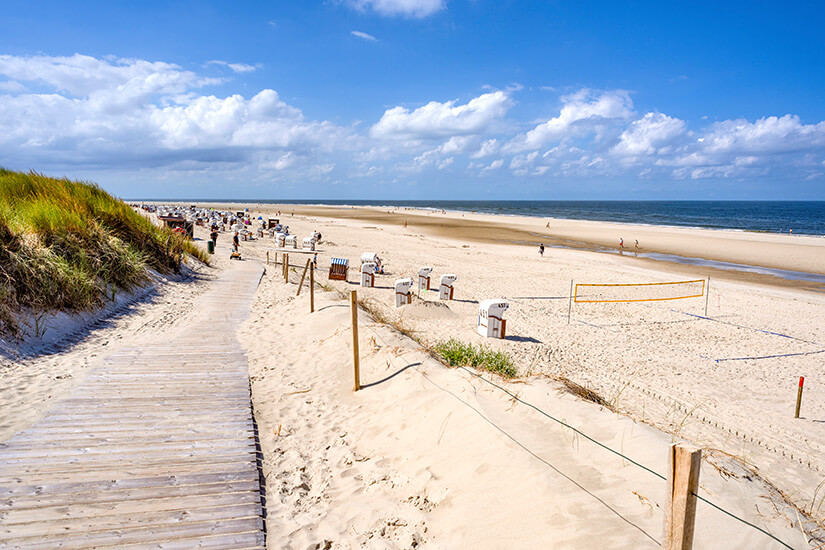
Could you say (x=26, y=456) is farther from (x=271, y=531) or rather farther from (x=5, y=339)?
(x=5, y=339)

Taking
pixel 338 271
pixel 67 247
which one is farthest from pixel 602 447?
pixel 338 271

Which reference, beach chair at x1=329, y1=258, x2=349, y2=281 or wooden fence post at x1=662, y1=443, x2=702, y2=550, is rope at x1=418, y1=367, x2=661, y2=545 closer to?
wooden fence post at x1=662, y1=443, x2=702, y2=550

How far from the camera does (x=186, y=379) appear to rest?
22.7ft

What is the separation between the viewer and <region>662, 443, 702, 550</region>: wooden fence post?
2.28 metres

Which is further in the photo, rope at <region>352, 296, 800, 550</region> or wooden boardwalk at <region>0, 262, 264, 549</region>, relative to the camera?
wooden boardwalk at <region>0, 262, 264, 549</region>

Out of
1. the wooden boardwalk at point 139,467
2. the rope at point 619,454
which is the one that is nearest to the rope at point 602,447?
the rope at point 619,454

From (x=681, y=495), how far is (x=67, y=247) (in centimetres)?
1259

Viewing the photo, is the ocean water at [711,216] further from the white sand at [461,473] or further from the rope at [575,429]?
the white sand at [461,473]

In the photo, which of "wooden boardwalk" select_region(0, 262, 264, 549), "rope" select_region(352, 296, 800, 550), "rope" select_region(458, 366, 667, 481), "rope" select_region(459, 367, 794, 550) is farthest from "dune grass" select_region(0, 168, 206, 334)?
"rope" select_region(459, 367, 794, 550)

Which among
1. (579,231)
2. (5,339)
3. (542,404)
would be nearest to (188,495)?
(542,404)

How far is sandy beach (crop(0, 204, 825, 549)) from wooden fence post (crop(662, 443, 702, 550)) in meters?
1.00

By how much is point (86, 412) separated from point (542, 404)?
5.82 meters

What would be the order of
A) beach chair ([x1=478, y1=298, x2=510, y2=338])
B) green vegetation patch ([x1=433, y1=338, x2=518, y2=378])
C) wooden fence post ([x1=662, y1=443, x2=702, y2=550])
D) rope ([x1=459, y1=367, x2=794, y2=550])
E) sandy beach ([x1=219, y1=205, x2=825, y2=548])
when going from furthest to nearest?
beach chair ([x1=478, y1=298, x2=510, y2=338]), green vegetation patch ([x1=433, y1=338, x2=518, y2=378]), sandy beach ([x1=219, y1=205, x2=825, y2=548]), rope ([x1=459, y1=367, x2=794, y2=550]), wooden fence post ([x1=662, y1=443, x2=702, y2=550])

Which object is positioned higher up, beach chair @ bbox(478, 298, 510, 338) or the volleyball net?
beach chair @ bbox(478, 298, 510, 338)
